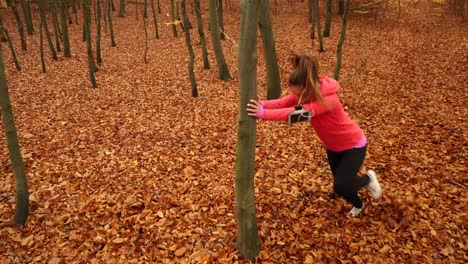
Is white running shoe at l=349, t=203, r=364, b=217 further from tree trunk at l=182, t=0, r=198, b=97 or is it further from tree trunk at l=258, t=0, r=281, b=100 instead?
tree trunk at l=182, t=0, r=198, b=97

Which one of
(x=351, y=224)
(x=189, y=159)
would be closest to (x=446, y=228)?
(x=351, y=224)

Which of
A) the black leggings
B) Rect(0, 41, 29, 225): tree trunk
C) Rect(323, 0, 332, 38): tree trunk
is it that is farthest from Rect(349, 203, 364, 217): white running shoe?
Rect(323, 0, 332, 38): tree trunk

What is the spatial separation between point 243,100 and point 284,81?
8.53 metres

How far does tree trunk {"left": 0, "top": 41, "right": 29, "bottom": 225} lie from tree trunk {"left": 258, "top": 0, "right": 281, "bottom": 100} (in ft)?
17.4

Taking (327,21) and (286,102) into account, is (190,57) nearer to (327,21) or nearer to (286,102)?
(286,102)

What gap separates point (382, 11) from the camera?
20359mm

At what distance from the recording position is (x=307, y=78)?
3.06 m

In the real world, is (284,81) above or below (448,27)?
below

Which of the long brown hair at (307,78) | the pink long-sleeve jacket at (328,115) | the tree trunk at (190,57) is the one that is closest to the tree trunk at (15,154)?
the pink long-sleeve jacket at (328,115)

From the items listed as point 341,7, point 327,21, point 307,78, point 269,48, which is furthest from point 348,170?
point 341,7

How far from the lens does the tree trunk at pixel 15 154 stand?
4090mm

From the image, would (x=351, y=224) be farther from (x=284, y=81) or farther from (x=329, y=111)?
(x=284, y=81)

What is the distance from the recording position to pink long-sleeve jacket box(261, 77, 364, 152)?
Answer: 9.79ft

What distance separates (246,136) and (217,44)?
862cm
